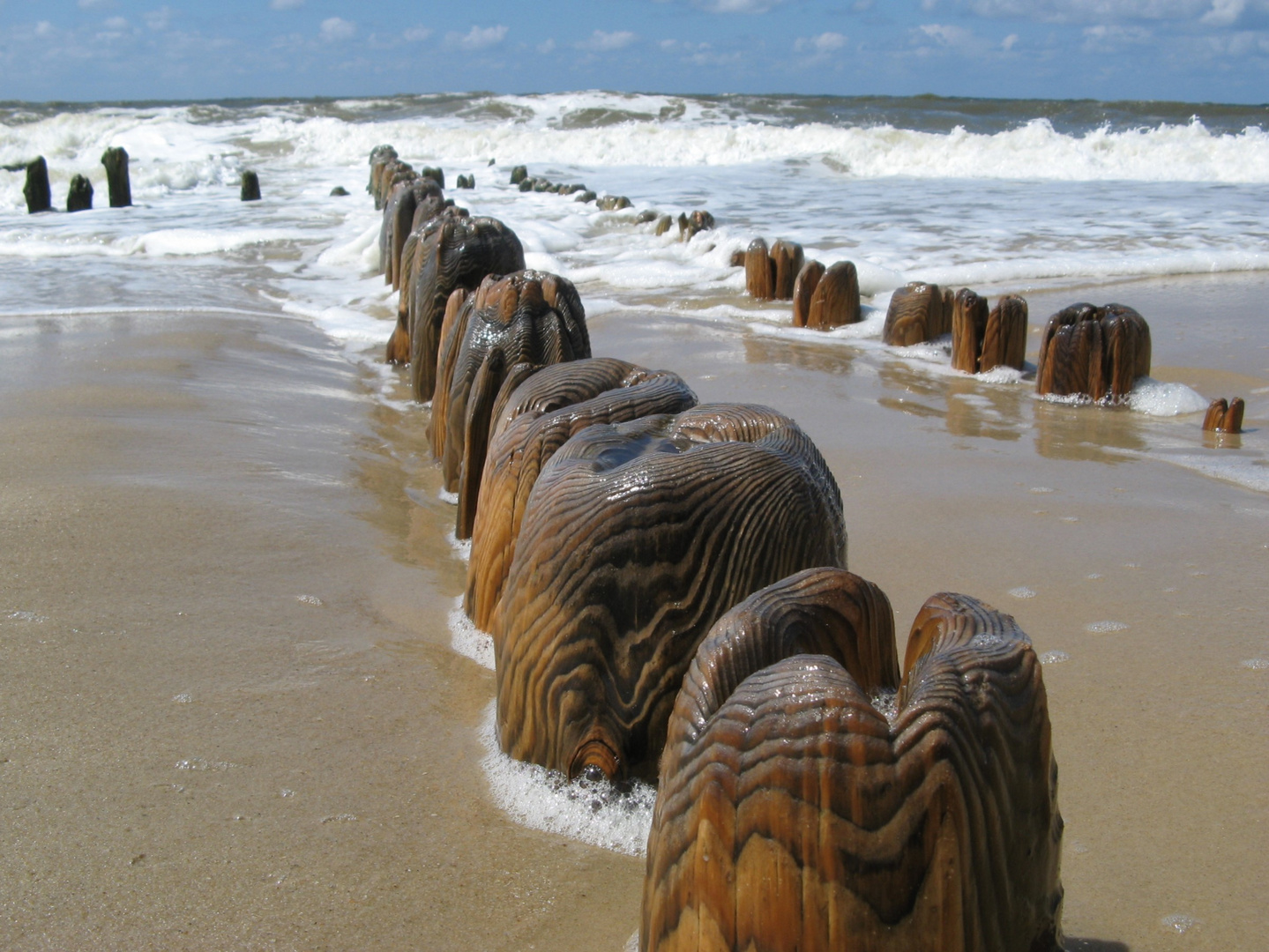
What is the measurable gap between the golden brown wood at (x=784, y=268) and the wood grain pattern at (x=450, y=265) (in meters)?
3.97

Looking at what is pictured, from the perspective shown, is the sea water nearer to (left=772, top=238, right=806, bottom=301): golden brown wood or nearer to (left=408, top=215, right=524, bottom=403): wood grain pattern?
(left=772, top=238, right=806, bottom=301): golden brown wood

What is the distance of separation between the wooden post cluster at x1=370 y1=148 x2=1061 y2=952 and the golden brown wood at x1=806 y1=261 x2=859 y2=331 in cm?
479

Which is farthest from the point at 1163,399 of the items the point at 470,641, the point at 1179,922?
the point at 1179,922

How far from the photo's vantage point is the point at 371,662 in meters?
2.74

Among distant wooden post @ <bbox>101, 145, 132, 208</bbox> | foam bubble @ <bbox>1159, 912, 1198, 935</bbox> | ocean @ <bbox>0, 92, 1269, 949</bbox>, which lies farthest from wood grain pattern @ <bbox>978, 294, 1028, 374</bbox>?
distant wooden post @ <bbox>101, 145, 132, 208</bbox>

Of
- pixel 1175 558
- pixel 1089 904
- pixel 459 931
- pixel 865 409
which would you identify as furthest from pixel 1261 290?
pixel 459 931

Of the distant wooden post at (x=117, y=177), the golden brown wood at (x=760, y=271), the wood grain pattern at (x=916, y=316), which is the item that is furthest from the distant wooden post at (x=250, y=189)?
the wood grain pattern at (x=916, y=316)

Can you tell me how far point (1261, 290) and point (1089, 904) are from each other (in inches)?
350

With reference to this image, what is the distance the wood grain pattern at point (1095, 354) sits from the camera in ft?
19.5

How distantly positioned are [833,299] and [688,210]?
31.2 feet

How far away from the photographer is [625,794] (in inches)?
77.9

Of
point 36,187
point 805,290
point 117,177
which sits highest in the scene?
point 117,177

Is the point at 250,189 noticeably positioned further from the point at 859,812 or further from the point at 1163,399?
the point at 859,812

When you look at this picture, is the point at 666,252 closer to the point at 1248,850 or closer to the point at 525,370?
the point at 525,370
